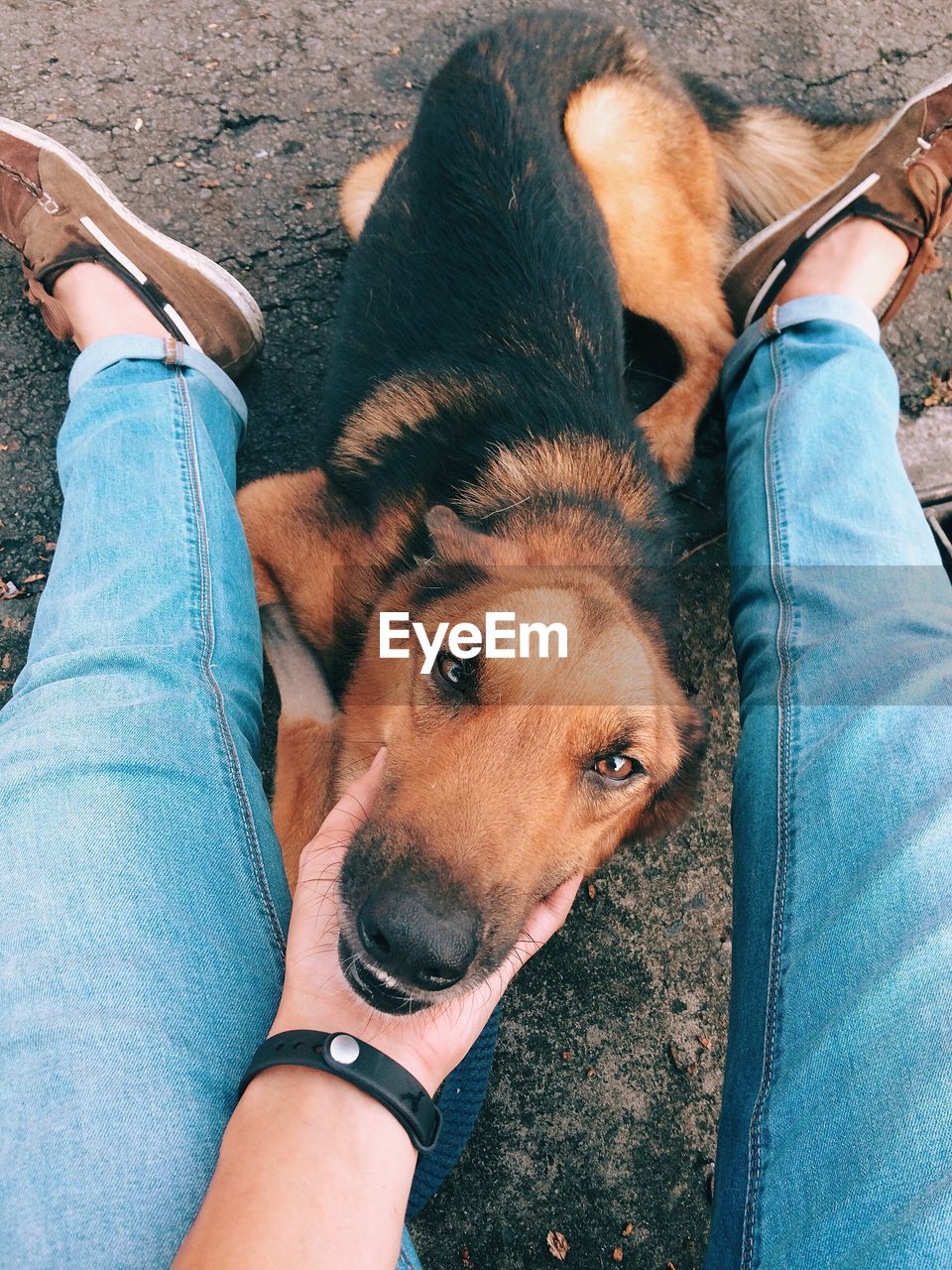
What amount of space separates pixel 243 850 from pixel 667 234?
114 inches

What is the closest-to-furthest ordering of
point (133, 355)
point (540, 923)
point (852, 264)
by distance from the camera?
point (540, 923) → point (133, 355) → point (852, 264)

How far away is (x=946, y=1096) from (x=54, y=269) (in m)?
3.41

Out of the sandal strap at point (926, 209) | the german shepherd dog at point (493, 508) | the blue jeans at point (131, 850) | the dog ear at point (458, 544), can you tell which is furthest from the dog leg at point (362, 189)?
the sandal strap at point (926, 209)

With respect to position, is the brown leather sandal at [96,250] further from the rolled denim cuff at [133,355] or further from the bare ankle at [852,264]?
the bare ankle at [852,264]

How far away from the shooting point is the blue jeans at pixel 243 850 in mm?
1538

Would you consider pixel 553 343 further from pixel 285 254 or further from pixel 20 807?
pixel 20 807

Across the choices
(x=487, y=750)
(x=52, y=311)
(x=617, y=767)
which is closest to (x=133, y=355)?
(x=52, y=311)

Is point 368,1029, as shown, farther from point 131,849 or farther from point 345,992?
point 131,849

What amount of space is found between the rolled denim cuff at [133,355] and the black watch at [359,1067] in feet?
6.53

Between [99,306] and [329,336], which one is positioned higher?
[99,306]

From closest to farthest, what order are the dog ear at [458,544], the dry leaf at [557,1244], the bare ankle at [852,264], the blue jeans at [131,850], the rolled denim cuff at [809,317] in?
the blue jeans at [131,850], the dog ear at [458,544], the dry leaf at [557,1244], the rolled denim cuff at [809,317], the bare ankle at [852,264]

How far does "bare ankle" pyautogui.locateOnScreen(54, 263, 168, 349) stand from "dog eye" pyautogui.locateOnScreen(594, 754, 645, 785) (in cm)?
209

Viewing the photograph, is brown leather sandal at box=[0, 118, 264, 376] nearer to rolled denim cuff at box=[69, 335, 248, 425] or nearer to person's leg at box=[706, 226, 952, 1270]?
rolled denim cuff at box=[69, 335, 248, 425]

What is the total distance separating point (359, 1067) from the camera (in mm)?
1569
